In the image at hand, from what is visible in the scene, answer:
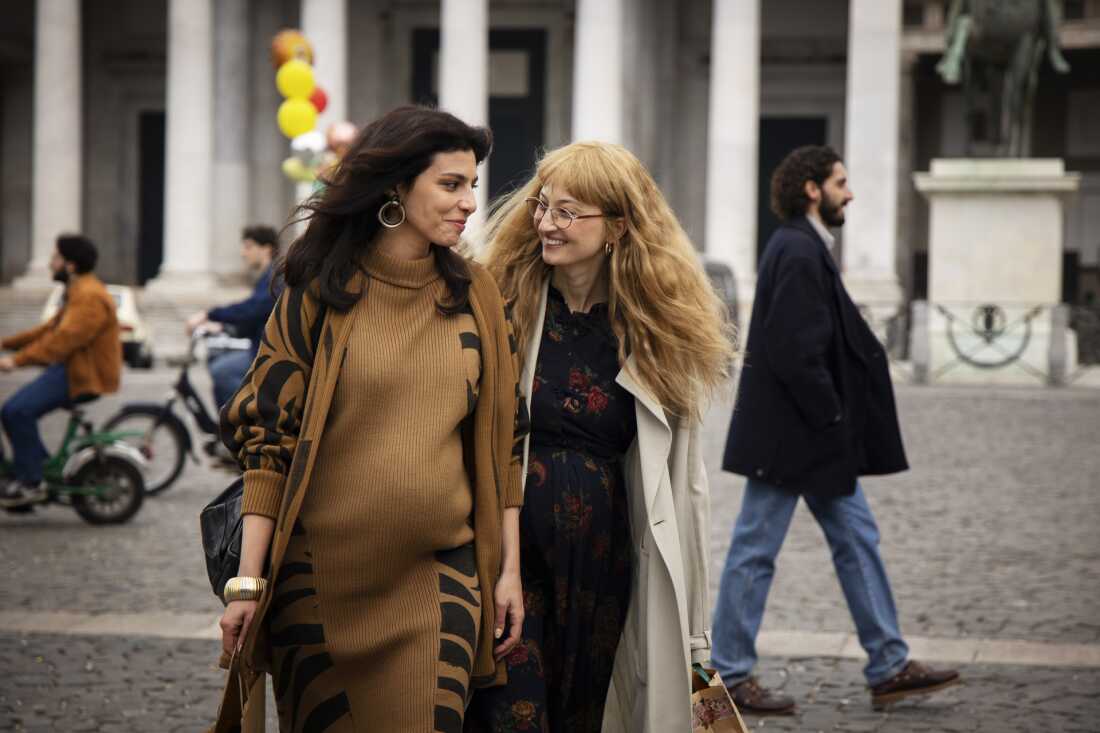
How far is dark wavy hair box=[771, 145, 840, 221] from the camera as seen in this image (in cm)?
563

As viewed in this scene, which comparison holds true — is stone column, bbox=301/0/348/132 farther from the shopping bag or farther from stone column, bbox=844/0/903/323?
the shopping bag

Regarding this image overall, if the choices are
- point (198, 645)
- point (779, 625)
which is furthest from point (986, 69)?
point (198, 645)

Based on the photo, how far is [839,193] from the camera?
223 inches

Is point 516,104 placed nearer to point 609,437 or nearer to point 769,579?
point 769,579

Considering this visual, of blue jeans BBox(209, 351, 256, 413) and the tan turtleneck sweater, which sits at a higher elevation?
the tan turtleneck sweater

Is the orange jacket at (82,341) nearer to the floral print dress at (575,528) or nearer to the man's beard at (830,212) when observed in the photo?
the man's beard at (830,212)

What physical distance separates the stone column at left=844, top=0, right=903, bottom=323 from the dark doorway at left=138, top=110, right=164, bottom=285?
16795 millimetres

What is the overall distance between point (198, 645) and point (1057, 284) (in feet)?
49.8

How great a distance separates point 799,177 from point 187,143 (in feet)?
90.0

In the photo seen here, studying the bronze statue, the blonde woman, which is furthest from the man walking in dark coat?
the bronze statue

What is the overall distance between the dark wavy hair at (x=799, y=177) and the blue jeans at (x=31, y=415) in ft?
16.7

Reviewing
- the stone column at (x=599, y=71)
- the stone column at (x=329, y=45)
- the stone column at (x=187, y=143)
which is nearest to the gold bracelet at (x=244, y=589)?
the stone column at (x=599, y=71)

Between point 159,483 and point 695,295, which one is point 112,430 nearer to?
point 159,483

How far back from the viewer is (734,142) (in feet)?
99.9
